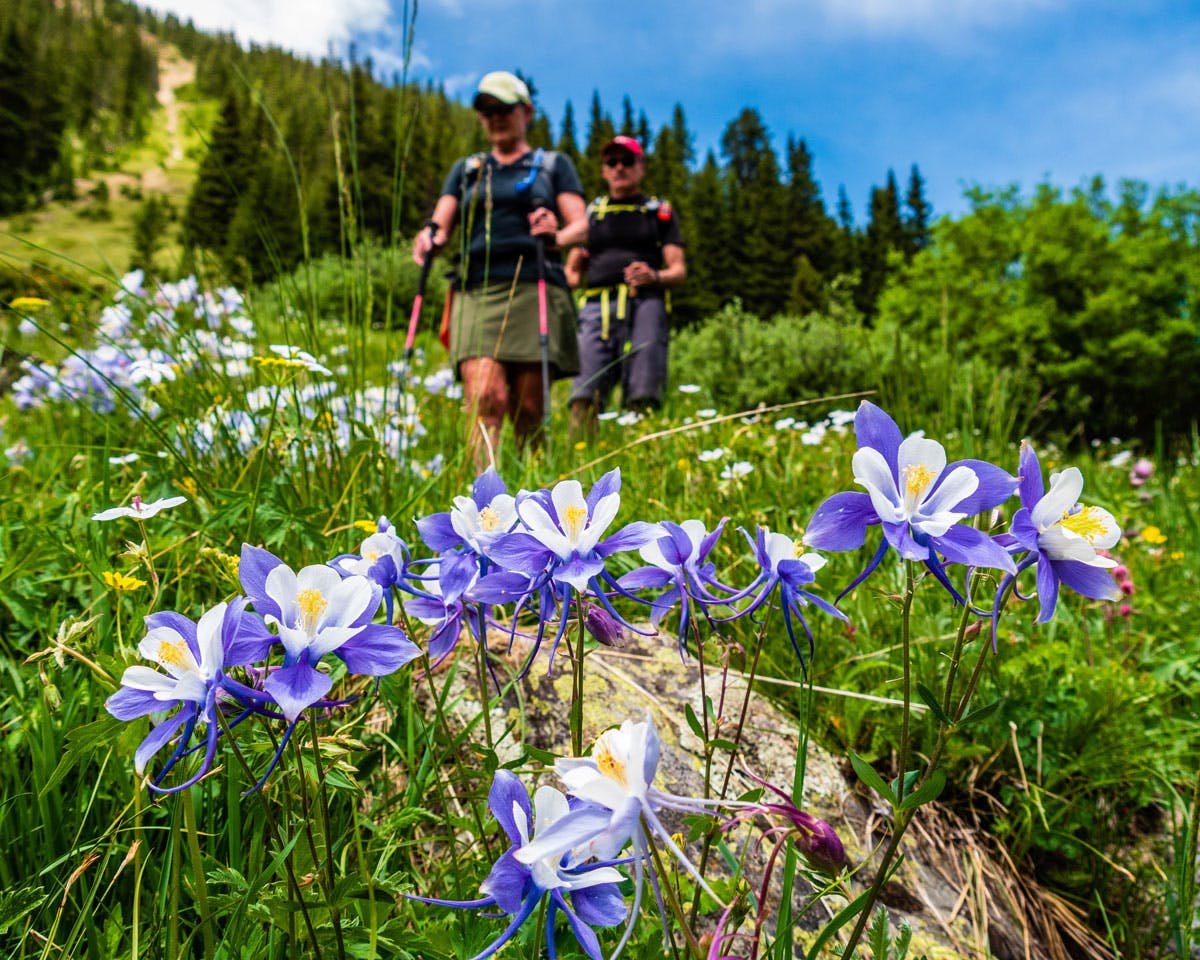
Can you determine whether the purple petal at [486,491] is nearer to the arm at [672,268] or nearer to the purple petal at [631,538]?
the purple petal at [631,538]

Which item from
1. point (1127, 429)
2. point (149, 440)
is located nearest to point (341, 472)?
point (149, 440)

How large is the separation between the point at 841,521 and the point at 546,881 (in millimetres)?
415

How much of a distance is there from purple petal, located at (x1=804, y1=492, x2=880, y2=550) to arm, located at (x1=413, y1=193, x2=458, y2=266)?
417 cm

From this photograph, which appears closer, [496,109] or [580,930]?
[580,930]

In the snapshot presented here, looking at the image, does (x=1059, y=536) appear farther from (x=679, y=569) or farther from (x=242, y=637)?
(x=242, y=637)

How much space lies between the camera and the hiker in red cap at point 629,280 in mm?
6035

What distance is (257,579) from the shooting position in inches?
26.7

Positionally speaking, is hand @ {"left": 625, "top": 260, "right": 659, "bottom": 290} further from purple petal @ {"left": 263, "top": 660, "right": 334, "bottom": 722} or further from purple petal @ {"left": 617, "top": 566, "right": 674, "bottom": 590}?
purple petal @ {"left": 263, "top": 660, "right": 334, "bottom": 722}

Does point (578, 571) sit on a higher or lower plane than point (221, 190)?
lower

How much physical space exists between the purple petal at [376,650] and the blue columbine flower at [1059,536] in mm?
534

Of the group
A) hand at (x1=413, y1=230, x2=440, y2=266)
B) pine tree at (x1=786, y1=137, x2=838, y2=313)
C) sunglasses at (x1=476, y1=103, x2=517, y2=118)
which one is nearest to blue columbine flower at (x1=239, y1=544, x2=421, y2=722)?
hand at (x1=413, y1=230, x2=440, y2=266)

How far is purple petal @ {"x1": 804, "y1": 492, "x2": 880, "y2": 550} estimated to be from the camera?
705 millimetres

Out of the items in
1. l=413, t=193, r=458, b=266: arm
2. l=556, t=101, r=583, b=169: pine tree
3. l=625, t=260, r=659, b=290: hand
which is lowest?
l=625, t=260, r=659, b=290: hand

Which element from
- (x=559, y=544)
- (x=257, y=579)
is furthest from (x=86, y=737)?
(x=559, y=544)
